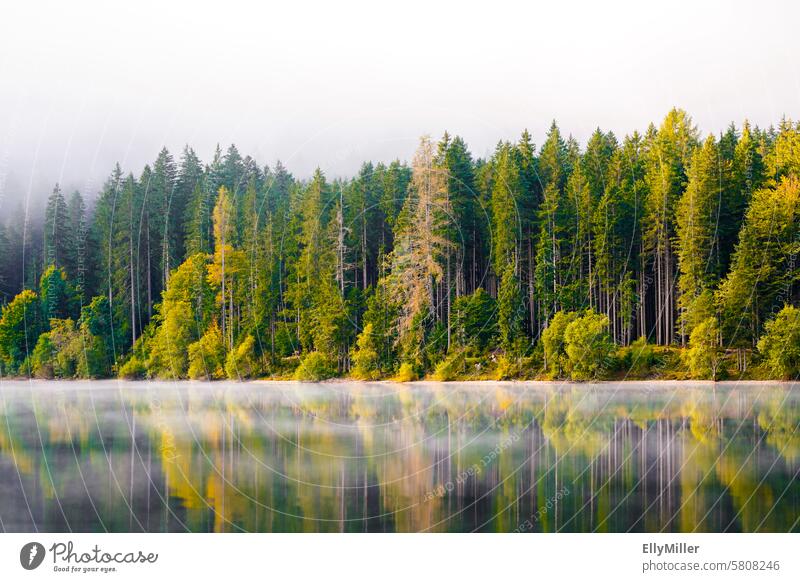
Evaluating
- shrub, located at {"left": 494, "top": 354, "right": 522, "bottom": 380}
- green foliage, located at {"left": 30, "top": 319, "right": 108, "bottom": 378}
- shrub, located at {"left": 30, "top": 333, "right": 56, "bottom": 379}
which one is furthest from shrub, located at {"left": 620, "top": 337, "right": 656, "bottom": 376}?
shrub, located at {"left": 30, "top": 333, "right": 56, "bottom": 379}

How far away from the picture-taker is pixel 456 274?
146 feet

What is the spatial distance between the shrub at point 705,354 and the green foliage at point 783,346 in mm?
1851

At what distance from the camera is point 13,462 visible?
23406mm

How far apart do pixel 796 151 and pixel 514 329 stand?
16.1 meters

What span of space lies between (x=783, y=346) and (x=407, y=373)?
1670cm

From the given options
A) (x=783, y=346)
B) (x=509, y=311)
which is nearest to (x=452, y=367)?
(x=509, y=311)

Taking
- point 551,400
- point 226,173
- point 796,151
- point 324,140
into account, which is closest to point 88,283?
point 226,173

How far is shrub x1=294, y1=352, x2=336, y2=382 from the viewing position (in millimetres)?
42625

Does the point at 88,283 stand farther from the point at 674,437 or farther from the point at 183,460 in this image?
the point at 674,437

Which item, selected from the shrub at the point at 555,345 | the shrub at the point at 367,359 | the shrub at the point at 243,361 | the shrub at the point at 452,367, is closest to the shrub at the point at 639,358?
the shrub at the point at 555,345

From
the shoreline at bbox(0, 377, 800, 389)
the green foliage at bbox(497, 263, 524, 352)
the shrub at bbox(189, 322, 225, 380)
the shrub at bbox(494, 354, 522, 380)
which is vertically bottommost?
the shoreline at bbox(0, 377, 800, 389)

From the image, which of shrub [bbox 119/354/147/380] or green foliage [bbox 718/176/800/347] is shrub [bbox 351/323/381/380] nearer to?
shrub [bbox 119/354/147/380]
